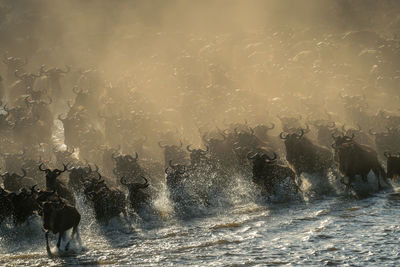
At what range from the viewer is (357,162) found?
55.9ft

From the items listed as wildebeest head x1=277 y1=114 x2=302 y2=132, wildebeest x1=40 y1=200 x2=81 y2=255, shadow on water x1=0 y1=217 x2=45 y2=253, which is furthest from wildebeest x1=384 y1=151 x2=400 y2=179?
shadow on water x1=0 y1=217 x2=45 y2=253

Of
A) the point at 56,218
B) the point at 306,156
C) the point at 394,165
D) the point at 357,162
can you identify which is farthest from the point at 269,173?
the point at 56,218

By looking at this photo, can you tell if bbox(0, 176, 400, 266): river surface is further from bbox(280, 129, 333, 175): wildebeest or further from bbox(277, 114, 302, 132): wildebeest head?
bbox(277, 114, 302, 132): wildebeest head

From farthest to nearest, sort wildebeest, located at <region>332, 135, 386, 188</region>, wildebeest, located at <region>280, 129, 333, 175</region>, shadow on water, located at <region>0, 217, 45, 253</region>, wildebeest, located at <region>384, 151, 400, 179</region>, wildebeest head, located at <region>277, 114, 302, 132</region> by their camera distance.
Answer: wildebeest head, located at <region>277, 114, 302, 132</region> → wildebeest, located at <region>280, 129, 333, 175</region> → wildebeest, located at <region>384, 151, 400, 179</region> → wildebeest, located at <region>332, 135, 386, 188</region> → shadow on water, located at <region>0, 217, 45, 253</region>

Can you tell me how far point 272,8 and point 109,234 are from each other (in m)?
45.8

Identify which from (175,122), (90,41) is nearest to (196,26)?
(90,41)

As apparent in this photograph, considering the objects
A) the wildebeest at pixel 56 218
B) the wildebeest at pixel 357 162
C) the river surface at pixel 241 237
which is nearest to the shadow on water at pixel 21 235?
the river surface at pixel 241 237

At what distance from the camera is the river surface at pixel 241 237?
12.7 metres

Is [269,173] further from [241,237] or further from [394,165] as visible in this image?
[394,165]

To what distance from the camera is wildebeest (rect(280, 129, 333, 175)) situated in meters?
18.5

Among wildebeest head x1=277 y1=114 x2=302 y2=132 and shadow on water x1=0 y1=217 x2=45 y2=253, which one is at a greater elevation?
wildebeest head x1=277 y1=114 x2=302 y2=132

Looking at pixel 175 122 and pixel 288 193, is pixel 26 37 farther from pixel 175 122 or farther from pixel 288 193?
pixel 288 193

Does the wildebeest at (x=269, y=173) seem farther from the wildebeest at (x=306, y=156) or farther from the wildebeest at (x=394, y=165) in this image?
the wildebeest at (x=394, y=165)

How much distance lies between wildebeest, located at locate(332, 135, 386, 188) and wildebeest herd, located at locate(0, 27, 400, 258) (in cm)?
3
